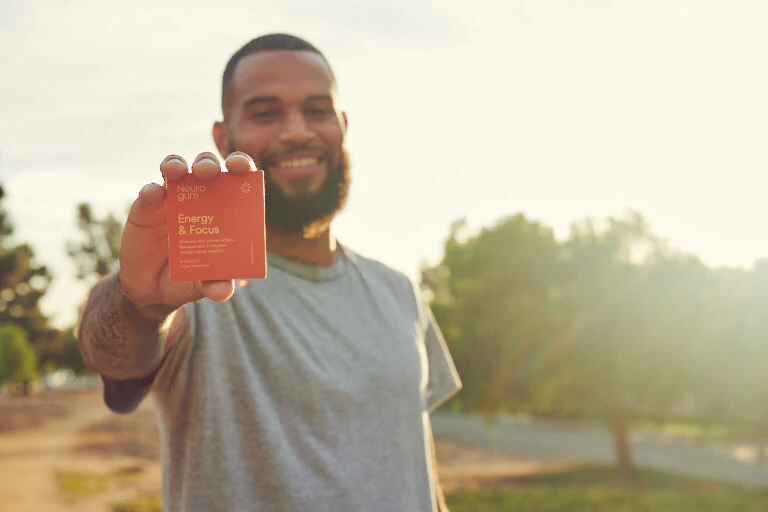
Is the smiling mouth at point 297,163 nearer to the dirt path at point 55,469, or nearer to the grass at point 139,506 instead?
the grass at point 139,506

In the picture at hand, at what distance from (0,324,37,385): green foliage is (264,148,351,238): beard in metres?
65.6

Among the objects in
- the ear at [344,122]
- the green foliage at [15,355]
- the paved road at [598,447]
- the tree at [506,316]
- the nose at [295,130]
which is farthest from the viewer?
the green foliage at [15,355]

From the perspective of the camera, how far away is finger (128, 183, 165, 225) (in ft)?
5.78

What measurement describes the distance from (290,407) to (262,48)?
122 cm

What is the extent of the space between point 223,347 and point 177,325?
16 centimetres

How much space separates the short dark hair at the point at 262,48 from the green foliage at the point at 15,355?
6552 cm

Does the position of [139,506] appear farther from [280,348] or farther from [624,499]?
[280,348]

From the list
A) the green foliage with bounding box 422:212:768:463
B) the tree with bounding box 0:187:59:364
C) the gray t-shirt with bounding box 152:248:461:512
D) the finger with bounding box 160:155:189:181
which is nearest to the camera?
the finger with bounding box 160:155:189:181

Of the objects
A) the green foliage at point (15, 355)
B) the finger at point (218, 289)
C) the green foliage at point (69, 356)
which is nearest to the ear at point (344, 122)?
the finger at point (218, 289)

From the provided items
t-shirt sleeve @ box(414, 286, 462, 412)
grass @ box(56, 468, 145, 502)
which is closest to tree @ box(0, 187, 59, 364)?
grass @ box(56, 468, 145, 502)

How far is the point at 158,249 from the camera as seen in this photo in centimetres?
190

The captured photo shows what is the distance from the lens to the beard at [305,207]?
2.67 meters

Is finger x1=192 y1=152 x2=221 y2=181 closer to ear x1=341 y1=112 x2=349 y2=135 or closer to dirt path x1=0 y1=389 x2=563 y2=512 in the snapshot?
ear x1=341 y1=112 x2=349 y2=135

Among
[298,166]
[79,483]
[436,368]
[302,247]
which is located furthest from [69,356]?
[298,166]
